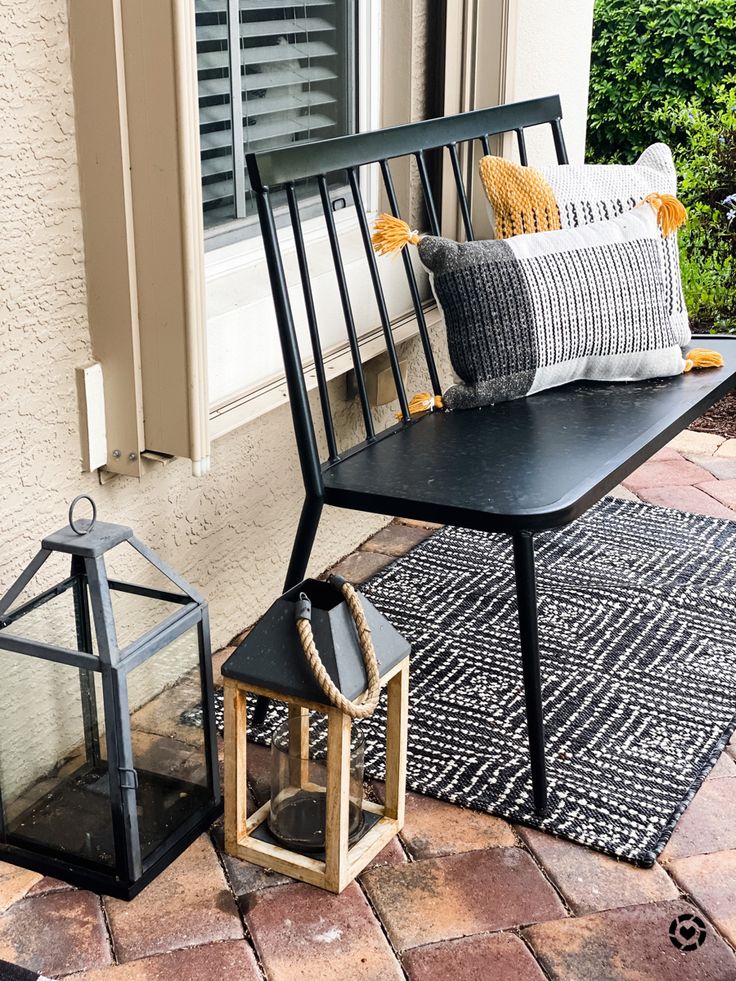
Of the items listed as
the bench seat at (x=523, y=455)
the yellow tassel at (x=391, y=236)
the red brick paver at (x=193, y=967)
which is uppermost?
the yellow tassel at (x=391, y=236)

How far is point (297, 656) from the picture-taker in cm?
151

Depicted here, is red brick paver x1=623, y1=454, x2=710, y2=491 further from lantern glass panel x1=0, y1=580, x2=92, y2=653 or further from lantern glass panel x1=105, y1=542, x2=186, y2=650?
lantern glass panel x1=0, y1=580, x2=92, y2=653

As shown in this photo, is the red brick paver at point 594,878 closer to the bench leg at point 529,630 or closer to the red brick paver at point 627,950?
the red brick paver at point 627,950

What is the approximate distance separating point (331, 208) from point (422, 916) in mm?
1207

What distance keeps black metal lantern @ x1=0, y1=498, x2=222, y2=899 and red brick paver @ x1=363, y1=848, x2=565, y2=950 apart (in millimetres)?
322

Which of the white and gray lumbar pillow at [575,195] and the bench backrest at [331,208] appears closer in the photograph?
the bench backrest at [331,208]

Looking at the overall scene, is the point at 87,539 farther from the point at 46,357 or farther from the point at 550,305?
the point at 550,305

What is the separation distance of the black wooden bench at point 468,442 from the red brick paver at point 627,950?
250 millimetres

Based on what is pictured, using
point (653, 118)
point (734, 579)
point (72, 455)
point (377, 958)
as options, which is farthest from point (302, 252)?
point (653, 118)

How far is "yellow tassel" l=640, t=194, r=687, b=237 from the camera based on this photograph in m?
2.32

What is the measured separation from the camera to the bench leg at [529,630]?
1685 millimetres

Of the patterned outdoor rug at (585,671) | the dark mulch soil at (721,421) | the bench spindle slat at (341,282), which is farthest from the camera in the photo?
the dark mulch soil at (721,421)

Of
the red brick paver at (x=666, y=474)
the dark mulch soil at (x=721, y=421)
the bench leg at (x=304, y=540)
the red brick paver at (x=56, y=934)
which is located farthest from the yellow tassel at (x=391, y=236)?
the dark mulch soil at (x=721, y=421)
